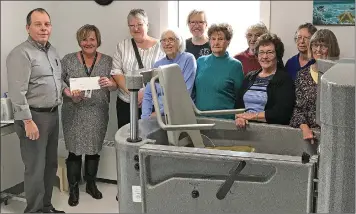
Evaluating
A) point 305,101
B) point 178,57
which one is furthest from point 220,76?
point 305,101

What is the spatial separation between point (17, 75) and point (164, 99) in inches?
46.8

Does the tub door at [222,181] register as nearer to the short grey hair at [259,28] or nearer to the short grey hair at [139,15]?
the short grey hair at [259,28]

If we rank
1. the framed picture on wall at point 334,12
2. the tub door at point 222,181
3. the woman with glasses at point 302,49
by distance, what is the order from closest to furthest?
the tub door at point 222,181
the woman with glasses at point 302,49
the framed picture on wall at point 334,12

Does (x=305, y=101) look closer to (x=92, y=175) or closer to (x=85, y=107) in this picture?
(x=85, y=107)

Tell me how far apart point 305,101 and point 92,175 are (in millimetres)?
Result: 2199

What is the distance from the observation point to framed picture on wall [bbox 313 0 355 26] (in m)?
3.66

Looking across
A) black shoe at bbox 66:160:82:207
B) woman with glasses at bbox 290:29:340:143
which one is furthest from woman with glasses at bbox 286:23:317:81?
black shoe at bbox 66:160:82:207

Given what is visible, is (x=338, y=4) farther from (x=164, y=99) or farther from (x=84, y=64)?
(x=84, y=64)

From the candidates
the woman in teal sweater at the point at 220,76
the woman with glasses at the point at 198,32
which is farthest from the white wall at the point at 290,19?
the woman in teal sweater at the point at 220,76

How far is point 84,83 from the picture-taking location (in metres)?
3.78

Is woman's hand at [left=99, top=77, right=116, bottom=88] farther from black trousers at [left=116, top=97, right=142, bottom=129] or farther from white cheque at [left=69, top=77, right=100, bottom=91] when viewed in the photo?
black trousers at [left=116, top=97, right=142, bottom=129]

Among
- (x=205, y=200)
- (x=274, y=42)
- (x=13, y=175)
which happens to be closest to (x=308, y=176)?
(x=205, y=200)

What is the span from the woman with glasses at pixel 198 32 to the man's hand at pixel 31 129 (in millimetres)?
1442

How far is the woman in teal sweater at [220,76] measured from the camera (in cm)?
335
